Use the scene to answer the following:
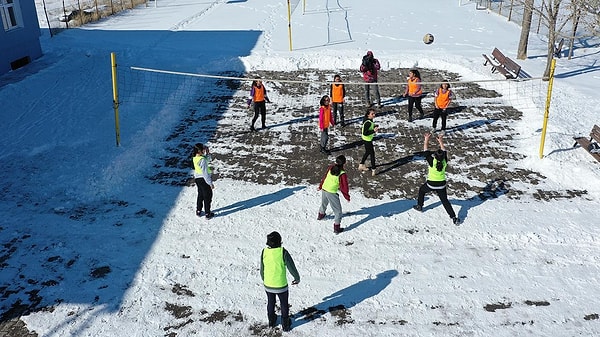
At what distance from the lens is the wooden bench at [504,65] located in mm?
16328

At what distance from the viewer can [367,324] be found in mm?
7258

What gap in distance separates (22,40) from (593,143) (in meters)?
16.4

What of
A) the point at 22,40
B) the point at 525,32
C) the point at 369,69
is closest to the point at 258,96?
the point at 369,69

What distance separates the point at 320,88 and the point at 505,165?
6.60 metres

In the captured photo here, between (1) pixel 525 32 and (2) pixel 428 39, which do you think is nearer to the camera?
(1) pixel 525 32

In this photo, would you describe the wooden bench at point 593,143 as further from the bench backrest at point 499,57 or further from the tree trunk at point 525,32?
the tree trunk at point 525,32

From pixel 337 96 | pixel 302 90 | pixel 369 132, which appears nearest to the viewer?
pixel 369 132

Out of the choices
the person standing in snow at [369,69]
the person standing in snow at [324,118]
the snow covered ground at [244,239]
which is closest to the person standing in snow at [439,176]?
the snow covered ground at [244,239]

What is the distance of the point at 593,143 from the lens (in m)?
11.9

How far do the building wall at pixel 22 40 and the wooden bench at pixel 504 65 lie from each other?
48.6 ft

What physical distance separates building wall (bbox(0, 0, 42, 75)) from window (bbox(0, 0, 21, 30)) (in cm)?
10

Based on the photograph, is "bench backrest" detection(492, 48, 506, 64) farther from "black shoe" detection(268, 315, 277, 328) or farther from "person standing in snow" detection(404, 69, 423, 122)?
"black shoe" detection(268, 315, 277, 328)

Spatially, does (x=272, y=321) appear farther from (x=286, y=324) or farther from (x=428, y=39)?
(x=428, y=39)

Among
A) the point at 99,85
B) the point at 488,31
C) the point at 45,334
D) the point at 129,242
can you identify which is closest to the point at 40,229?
the point at 129,242
